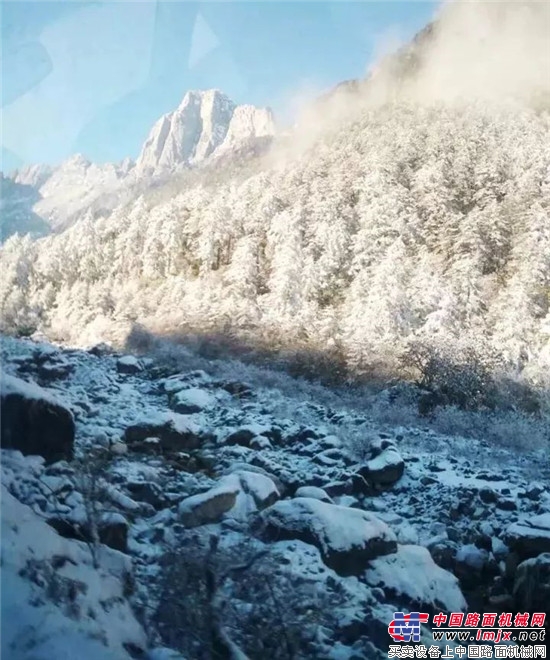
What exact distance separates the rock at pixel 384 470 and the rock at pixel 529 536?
0.99m

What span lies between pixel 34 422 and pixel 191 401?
1646mm

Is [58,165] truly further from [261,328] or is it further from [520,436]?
[520,436]

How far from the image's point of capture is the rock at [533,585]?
4.02 metres

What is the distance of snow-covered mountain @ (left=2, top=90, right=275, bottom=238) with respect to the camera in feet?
18.1

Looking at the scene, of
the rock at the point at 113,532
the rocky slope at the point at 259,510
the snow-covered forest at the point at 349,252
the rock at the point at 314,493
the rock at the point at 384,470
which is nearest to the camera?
the rocky slope at the point at 259,510

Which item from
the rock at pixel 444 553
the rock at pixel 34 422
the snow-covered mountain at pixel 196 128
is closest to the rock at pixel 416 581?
the rock at pixel 444 553

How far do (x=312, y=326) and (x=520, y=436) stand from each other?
284 centimetres

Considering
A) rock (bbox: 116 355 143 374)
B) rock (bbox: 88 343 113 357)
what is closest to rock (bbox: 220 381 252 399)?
rock (bbox: 116 355 143 374)

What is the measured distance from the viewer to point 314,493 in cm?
472

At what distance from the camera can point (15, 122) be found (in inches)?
194

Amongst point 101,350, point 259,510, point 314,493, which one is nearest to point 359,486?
point 314,493

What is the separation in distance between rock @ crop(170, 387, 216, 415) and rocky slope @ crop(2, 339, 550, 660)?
0.6 inches

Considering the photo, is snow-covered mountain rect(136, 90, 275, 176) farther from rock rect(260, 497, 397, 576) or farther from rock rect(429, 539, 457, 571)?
rock rect(429, 539, 457, 571)

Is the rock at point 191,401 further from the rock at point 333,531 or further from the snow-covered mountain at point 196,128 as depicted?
the snow-covered mountain at point 196,128
